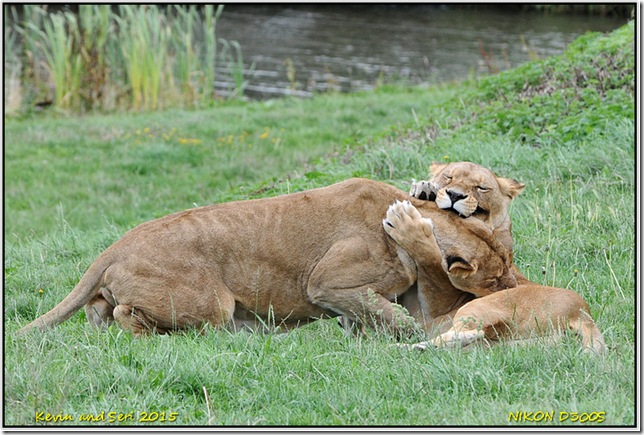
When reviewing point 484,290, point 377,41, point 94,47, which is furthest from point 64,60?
point 484,290

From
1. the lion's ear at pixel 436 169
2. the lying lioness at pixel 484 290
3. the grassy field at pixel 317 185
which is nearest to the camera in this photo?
the grassy field at pixel 317 185

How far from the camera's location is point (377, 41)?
93.2 ft

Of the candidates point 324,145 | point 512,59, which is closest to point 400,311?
point 324,145

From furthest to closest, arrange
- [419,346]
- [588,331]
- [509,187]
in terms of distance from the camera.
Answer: [509,187], [588,331], [419,346]

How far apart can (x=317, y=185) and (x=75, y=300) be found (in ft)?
13.7

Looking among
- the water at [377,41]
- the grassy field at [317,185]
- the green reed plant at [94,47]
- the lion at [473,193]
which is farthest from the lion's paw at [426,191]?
the water at [377,41]

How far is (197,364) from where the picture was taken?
447 centimetres

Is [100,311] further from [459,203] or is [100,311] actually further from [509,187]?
[509,187]

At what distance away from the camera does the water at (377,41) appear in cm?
2238

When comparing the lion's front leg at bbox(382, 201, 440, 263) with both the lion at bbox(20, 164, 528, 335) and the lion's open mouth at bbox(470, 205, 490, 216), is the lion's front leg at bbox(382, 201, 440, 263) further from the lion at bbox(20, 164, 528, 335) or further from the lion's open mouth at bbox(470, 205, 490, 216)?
the lion's open mouth at bbox(470, 205, 490, 216)

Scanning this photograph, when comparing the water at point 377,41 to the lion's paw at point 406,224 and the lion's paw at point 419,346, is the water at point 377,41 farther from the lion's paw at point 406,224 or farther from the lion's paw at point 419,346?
the lion's paw at point 419,346

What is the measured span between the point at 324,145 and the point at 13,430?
10462mm

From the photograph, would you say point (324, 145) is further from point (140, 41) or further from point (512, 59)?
point (512, 59)

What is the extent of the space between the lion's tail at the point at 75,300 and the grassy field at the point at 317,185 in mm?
93
